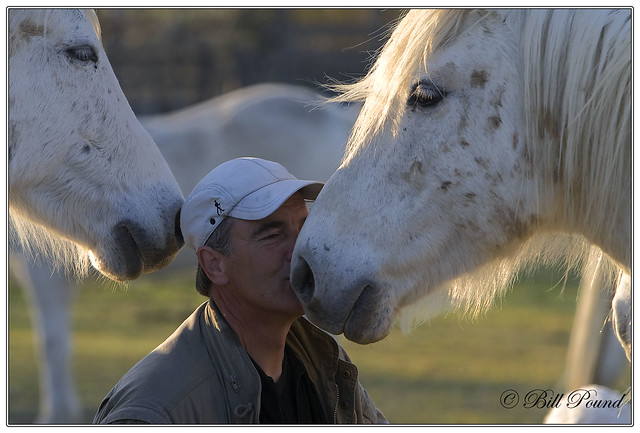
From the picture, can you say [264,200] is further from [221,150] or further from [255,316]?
[221,150]

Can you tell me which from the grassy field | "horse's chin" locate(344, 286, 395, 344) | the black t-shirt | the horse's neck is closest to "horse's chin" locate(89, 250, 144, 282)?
the black t-shirt

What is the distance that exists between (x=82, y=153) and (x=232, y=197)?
0.47 m

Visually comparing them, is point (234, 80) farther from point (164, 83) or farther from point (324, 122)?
point (324, 122)

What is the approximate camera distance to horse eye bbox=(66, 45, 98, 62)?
2.21 m

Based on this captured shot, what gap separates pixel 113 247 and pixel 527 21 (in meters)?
1.26

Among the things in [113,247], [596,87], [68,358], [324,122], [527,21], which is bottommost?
[68,358]

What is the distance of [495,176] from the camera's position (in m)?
1.84

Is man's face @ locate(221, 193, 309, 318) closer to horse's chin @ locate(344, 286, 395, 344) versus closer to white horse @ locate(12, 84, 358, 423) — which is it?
horse's chin @ locate(344, 286, 395, 344)

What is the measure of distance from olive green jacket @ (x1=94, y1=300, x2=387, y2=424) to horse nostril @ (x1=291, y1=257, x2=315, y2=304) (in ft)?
0.70

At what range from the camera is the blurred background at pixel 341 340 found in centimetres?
587

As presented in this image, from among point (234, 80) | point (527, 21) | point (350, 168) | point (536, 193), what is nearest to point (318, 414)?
point (350, 168)

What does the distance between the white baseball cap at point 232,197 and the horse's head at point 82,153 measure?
124 mm

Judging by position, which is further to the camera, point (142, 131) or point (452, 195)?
point (142, 131)

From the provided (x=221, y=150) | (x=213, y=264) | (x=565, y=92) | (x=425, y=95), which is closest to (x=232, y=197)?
(x=213, y=264)
